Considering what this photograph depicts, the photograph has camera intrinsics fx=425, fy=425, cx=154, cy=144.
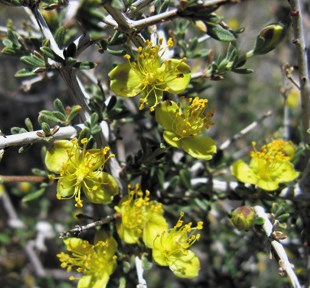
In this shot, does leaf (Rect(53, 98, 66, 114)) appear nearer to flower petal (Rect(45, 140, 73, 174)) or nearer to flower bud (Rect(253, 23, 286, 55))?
flower petal (Rect(45, 140, 73, 174))

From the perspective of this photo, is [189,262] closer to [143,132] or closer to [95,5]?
[143,132]

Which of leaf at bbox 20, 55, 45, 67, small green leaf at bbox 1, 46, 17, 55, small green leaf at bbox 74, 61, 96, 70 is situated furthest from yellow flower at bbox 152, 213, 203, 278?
small green leaf at bbox 1, 46, 17, 55

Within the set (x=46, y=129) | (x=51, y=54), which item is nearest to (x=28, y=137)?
(x=46, y=129)

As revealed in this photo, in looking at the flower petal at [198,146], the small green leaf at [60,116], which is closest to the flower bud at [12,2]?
the small green leaf at [60,116]

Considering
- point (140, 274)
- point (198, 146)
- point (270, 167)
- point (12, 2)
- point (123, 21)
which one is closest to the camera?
point (123, 21)

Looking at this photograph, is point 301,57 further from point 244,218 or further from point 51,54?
point 51,54

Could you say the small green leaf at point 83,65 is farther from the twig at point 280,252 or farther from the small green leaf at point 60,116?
the twig at point 280,252
